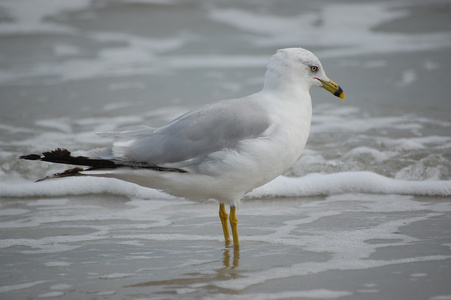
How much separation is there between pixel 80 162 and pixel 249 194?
2.01 m

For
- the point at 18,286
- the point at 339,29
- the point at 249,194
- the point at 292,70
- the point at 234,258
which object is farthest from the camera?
the point at 339,29

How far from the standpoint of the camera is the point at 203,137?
400cm

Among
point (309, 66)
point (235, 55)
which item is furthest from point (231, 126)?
point (235, 55)

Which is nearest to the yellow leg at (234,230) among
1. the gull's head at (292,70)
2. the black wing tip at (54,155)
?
the gull's head at (292,70)

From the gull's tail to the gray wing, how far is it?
4 centimetres

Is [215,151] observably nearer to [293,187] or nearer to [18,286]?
[18,286]

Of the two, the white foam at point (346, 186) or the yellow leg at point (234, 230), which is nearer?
the yellow leg at point (234, 230)

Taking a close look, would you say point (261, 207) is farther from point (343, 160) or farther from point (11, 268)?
point (11, 268)

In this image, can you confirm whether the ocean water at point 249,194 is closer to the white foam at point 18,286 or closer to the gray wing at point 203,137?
the white foam at point 18,286

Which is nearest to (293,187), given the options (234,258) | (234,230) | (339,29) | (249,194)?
(249,194)

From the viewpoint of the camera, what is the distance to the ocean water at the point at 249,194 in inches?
143

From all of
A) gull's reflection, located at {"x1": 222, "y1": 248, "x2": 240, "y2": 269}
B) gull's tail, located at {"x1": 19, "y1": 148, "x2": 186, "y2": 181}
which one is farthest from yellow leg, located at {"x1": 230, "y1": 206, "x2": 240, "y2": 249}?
gull's tail, located at {"x1": 19, "y1": 148, "x2": 186, "y2": 181}

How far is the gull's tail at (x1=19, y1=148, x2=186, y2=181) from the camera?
12.7ft

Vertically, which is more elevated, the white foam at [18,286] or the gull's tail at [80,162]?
the gull's tail at [80,162]
